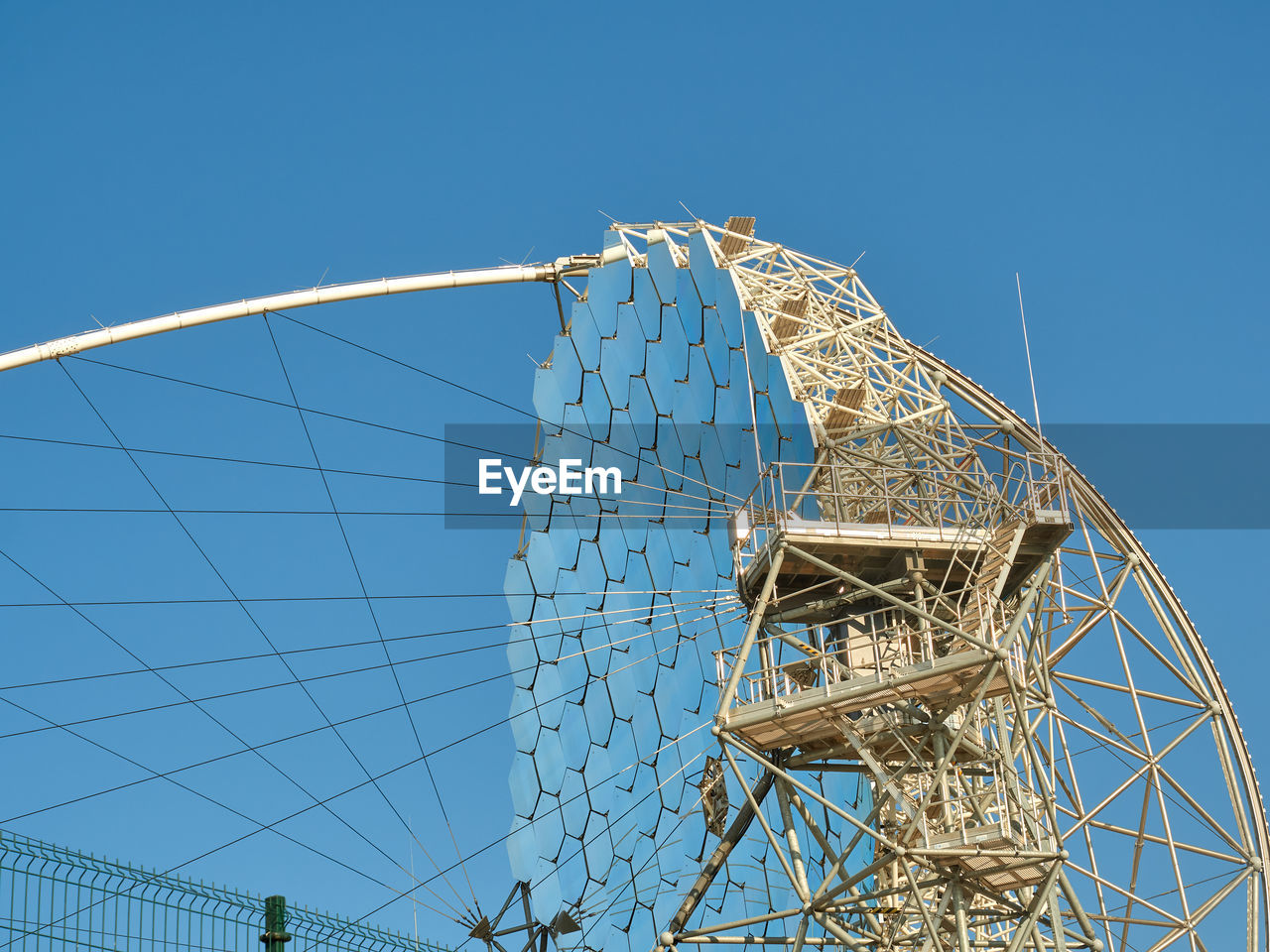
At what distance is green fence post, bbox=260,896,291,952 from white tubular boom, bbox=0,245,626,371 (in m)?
7.98

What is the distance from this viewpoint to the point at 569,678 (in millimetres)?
33844

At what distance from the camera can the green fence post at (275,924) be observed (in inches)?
852

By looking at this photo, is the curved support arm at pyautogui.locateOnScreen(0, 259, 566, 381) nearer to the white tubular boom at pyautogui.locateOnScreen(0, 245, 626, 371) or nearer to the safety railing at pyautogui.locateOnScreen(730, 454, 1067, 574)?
the white tubular boom at pyautogui.locateOnScreen(0, 245, 626, 371)

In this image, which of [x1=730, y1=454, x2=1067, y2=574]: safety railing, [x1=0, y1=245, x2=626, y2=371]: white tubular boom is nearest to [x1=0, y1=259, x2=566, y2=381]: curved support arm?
[x1=0, y1=245, x2=626, y2=371]: white tubular boom

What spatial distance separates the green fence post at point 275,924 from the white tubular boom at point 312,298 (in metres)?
7.98

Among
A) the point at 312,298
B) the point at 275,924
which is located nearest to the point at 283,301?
the point at 312,298

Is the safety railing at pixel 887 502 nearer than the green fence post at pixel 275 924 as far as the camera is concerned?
No

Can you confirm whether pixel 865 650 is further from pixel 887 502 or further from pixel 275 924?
pixel 275 924

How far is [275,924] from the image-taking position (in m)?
21.8

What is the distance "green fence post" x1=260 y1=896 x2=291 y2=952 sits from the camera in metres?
21.6

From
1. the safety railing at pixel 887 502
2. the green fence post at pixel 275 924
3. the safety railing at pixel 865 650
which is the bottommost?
the green fence post at pixel 275 924

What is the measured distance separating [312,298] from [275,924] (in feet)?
32.8

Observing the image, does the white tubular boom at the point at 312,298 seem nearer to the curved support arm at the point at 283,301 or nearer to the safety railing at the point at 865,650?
the curved support arm at the point at 283,301

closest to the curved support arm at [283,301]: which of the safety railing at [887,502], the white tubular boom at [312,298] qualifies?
the white tubular boom at [312,298]
